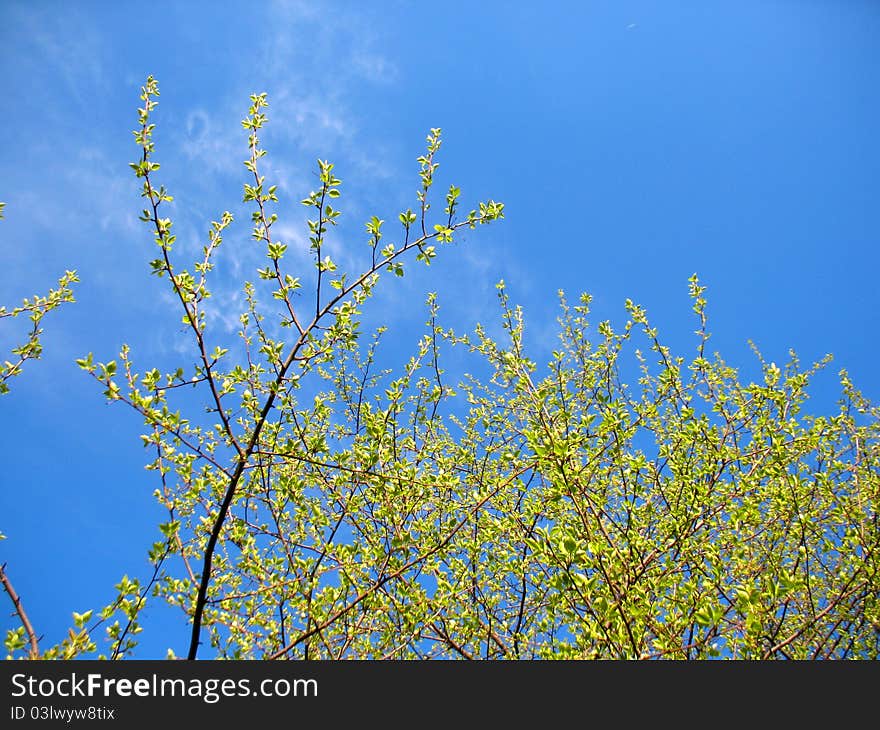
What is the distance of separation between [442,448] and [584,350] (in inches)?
102

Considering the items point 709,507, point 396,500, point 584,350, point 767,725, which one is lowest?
point 767,725

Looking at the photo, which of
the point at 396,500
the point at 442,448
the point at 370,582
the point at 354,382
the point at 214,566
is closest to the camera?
the point at 370,582

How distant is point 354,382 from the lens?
725cm

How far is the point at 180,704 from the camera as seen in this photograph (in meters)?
2.76

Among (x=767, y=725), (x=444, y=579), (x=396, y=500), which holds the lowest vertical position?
(x=767, y=725)

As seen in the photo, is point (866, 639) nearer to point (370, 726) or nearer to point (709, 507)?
point (709, 507)

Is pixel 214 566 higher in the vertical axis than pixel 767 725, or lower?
higher

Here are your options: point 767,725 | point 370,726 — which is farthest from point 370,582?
point 767,725

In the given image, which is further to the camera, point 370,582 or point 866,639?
point 866,639

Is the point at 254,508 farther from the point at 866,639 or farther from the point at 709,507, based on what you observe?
the point at 866,639

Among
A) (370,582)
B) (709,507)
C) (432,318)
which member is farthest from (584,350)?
(370,582)

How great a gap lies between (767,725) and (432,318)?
541 cm

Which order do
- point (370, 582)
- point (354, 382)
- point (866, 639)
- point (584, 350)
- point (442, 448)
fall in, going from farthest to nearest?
point (354, 382) → point (584, 350) → point (442, 448) → point (866, 639) → point (370, 582)

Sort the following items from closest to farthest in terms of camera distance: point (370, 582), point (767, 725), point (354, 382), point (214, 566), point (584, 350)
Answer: point (767, 725)
point (370, 582)
point (214, 566)
point (584, 350)
point (354, 382)
